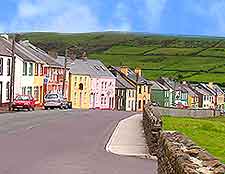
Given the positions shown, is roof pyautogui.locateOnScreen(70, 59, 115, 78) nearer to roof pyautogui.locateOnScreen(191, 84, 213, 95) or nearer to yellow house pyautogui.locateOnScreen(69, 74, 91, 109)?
yellow house pyautogui.locateOnScreen(69, 74, 91, 109)

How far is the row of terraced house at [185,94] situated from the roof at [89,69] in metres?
15.3

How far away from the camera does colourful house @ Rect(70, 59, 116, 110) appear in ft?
337

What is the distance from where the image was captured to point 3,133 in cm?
3023

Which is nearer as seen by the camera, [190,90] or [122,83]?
[122,83]

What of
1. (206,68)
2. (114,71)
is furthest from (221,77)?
(114,71)

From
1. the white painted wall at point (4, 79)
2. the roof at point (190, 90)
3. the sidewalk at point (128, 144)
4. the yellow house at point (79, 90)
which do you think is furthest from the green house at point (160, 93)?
the sidewalk at point (128, 144)

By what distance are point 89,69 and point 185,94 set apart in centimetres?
4901

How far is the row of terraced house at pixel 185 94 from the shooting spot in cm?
14188

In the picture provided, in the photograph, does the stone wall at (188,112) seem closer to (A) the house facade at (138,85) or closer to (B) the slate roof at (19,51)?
(B) the slate roof at (19,51)

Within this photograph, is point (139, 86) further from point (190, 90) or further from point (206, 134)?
point (206, 134)

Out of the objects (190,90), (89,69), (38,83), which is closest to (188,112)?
(38,83)

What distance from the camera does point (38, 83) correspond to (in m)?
83.1

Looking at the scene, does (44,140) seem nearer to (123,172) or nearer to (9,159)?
(9,159)

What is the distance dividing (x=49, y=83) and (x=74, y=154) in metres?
68.0
